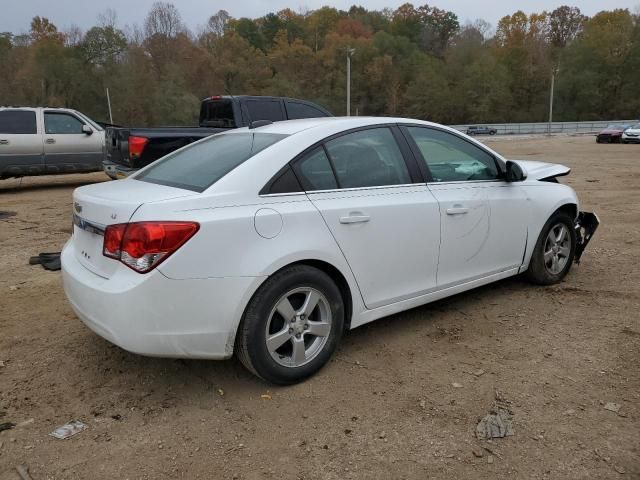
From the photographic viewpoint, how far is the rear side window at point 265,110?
9234 mm

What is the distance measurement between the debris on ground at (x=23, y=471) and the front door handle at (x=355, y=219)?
2.04 meters

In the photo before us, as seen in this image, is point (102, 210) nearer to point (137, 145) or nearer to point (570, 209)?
point (570, 209)

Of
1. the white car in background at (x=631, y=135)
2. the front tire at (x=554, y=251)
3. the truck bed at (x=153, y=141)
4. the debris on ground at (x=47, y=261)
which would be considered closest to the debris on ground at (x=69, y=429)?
the debris on ground at (x=47, y=261)

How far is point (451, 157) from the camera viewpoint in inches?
164

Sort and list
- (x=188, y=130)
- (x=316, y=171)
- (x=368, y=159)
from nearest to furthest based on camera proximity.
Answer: (x=316, y=171)
(x=368, y=159)
(x=188, y=130)

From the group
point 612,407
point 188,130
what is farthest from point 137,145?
point 612,407

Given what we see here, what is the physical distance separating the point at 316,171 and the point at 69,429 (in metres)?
1.96

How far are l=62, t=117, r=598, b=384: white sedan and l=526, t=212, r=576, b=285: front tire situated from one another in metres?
0.46

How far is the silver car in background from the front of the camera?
11.0 meters

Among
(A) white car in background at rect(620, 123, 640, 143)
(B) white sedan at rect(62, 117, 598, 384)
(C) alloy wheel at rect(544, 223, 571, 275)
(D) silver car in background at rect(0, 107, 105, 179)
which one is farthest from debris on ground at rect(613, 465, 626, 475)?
(A) white car in background at rect(620, 123, 640, 143)

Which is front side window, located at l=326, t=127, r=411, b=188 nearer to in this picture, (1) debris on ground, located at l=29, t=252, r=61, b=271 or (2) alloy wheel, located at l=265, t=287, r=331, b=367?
(2) alloy wheel, located at l=265, t=287, r=331, b=367

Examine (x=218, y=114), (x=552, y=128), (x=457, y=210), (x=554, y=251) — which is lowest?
(x=554, y=251)

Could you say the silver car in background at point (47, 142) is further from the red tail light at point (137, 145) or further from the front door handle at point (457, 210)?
the front door handle at point (457, 210)

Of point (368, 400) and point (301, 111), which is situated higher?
point (301, 111)
